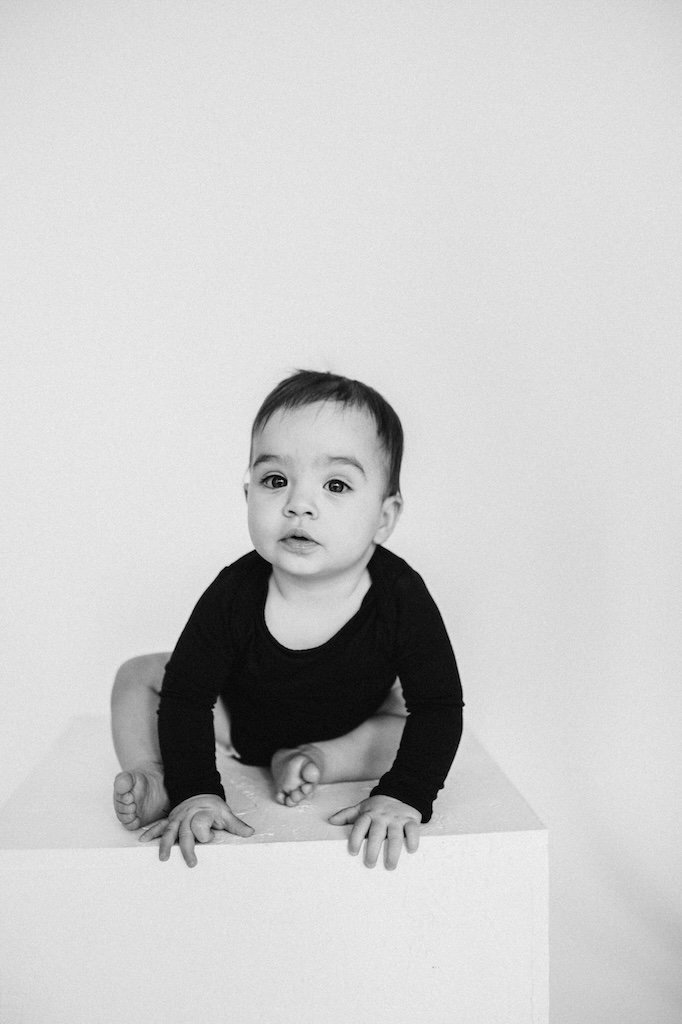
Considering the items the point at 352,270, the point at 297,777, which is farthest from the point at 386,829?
the point at 352,270

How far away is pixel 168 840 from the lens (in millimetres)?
1001

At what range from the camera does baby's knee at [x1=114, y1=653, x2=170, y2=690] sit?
129 centimetres

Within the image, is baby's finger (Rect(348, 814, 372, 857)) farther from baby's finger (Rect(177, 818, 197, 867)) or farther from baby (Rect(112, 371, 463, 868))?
baby's finger (Rect(177, 818, 197, 867))

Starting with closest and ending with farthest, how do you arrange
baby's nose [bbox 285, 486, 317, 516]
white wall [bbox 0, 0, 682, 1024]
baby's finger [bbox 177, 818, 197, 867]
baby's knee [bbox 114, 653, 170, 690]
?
baby's finger [bbox 177, 818, 197, 867] → baby's nose [bbox 285, 486, 317, 516] → baby's knee [bbox 114, 653, 170, 690] → white wall [bbox 0, 0, 682, 1024]

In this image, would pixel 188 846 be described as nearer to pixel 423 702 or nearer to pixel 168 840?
pixel 168 840

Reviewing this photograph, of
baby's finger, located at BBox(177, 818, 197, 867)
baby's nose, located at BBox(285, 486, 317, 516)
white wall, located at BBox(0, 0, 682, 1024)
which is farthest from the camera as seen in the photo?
white wall, located at BBox(0, 0, 682, 1024)

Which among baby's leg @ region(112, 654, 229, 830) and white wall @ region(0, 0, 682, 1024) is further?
white wall @ region(0, 0, 682, 1024)

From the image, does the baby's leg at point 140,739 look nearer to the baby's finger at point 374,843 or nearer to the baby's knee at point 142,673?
the baby's knee at point 142,673

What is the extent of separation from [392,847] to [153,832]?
23 cm

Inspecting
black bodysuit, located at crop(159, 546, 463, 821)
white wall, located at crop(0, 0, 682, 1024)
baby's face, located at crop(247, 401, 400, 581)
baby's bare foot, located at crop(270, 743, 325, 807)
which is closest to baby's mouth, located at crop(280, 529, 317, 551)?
baby's face, located at crop(247, 401, 400, 581)

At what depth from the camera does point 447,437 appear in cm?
184

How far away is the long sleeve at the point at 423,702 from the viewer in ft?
3.51

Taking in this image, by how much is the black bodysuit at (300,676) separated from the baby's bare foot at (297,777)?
0.21ft

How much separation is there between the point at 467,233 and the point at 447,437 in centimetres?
35
